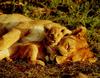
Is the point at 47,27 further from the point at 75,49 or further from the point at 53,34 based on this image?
the point at 75,49

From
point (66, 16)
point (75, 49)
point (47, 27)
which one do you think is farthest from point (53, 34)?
point (66, 16)

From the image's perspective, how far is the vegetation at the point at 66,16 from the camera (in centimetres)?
878

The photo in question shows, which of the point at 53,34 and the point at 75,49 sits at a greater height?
the point at 53,34

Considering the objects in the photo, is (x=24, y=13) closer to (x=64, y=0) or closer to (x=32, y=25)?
(x=64, y=0)

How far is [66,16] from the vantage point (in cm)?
1129

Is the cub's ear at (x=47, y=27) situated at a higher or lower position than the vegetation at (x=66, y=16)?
higher

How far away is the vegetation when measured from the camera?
346 inches

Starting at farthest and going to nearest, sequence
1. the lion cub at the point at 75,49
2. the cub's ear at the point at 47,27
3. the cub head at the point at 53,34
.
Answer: the cub's ear at the point at 47,27, the lion cub at the point at 75,49, the cub head at the point at 53,34

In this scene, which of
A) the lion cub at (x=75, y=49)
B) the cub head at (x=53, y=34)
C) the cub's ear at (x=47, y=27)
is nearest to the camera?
the cub head at (x=53, y=34)

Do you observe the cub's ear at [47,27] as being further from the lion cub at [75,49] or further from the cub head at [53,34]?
the lion cub at [75,49]

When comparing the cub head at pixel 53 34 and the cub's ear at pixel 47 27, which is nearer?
the cub head at pixel 53 34

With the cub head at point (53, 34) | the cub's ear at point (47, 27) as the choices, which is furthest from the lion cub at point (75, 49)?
the cub's ear at point (47, 27)

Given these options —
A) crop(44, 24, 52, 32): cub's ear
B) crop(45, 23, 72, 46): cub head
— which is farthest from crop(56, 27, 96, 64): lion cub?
crop(44, 24, 52, 32): cub's ear

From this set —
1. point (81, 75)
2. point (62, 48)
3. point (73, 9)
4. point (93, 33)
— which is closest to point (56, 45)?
point (62, 48)
